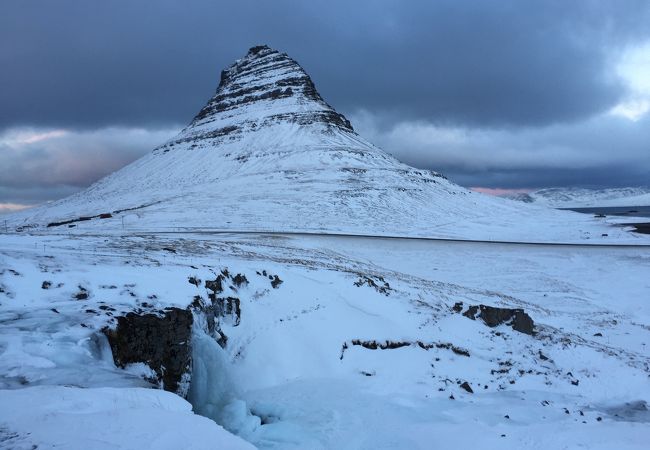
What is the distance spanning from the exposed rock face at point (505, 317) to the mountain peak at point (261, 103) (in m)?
91.4

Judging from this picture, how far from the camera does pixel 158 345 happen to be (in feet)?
26.5

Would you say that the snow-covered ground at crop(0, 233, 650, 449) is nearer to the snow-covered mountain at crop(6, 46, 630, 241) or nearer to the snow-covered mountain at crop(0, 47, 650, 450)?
the snow-covered mountain at crop(0, 47, 650, 450)

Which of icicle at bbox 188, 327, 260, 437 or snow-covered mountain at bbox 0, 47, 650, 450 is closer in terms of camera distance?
snow-covered mountain at bbox 0, 47, 650, 450

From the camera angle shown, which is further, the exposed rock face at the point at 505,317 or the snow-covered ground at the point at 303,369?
the exposed rock face at the point at 505,317

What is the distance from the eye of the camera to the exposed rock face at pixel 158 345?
760 cm

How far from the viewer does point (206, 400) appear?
8.87 meters

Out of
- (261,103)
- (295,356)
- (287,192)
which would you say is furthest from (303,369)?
(261,103)

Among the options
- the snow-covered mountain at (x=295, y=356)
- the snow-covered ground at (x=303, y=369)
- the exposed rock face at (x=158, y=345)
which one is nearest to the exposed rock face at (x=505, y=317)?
the snow-covered mountain at (x=295, y=356)

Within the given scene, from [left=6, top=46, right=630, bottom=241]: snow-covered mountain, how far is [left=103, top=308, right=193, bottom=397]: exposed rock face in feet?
103

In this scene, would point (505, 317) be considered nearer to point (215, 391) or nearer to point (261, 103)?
point (215, 391)

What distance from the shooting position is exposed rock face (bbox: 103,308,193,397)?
24.9ft

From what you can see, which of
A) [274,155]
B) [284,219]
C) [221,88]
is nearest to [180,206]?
[284,219]

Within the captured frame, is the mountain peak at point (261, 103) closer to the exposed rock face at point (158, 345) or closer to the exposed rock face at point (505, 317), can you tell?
the exposed rock face at point (505, 317)

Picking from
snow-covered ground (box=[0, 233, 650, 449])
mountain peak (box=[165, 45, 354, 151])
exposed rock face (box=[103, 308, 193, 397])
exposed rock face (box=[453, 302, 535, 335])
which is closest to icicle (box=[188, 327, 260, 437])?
snow-covered ground (box=[0, 233, 650, 449])
